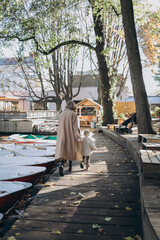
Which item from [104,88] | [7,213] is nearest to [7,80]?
[104,88]

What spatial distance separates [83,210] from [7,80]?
36501 mm

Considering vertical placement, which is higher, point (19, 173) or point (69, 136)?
point (69, 136)

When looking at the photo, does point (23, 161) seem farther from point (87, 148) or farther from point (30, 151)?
point (87, 148)

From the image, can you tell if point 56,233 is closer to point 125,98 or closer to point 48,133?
point 48,133

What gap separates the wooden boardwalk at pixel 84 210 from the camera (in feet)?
10.9

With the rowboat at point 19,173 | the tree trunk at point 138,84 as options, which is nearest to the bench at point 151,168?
the rowboat at point 19,173

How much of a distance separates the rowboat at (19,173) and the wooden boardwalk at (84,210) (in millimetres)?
1244

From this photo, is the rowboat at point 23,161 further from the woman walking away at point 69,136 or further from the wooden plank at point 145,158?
the wooden plank at point 145,158

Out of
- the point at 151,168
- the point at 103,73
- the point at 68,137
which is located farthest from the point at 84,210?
the point at 103,73

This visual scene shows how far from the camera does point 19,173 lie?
23.5 feet

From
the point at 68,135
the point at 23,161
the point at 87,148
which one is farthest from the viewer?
the point at 23,161

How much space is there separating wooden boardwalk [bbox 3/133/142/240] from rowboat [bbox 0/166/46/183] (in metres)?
1.24

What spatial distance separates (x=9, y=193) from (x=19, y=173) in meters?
1.51

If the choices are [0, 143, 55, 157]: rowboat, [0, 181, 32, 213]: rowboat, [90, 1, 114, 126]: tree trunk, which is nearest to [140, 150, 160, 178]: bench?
[0, 181, 32, 213]: rowboat
